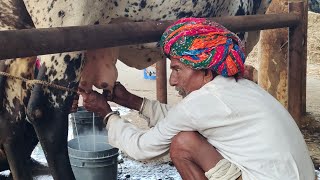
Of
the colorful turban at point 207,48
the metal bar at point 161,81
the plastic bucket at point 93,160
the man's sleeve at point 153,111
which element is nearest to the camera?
the colorful turban at point 207,48

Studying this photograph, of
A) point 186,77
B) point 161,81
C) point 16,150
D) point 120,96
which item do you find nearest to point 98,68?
point 120,96

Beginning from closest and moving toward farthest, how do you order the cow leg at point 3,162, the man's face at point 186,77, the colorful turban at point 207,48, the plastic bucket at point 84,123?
the colorful turban at point 207,48
the man's face at point 186,77
the cow leg at point 3,162
the plastic bucket at point 84,123

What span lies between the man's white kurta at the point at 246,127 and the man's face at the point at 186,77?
60mm

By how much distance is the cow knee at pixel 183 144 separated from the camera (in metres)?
2.16

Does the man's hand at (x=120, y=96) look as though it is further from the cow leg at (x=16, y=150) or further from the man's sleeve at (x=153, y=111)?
the cow leg at (x=16, y=150)

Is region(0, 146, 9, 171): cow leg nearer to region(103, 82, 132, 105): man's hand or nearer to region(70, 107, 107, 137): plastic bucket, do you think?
region(70, 107, 107, 137): plastic bucket

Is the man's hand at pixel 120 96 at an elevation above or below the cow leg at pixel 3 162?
above

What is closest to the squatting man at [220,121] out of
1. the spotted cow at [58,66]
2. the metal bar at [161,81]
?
the spotted cow at [58,66]

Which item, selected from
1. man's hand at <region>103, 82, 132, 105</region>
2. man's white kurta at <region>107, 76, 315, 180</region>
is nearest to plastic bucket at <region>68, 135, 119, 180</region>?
man's hand at <region>103, 82, 132, 105</region>

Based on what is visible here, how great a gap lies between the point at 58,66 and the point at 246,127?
118cm

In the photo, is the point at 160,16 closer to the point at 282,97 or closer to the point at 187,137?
the point at 187,137

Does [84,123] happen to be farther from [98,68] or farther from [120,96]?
[120,96]

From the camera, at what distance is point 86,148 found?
333 centimetres

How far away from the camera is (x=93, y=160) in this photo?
311cm
